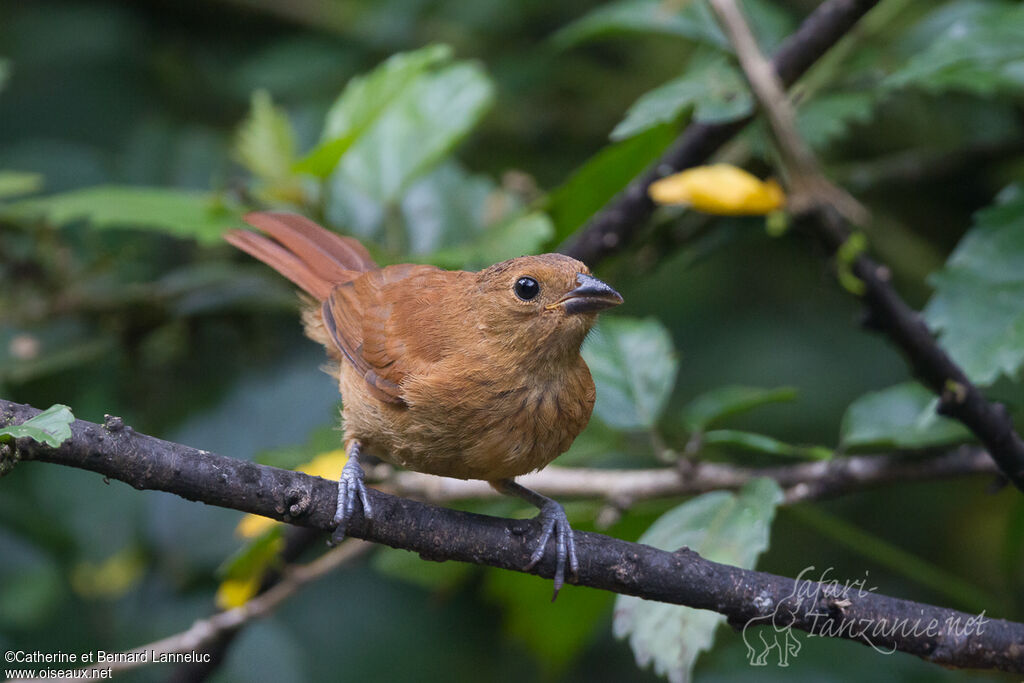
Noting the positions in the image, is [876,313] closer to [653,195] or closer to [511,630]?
[653,195]

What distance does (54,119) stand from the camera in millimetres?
5062

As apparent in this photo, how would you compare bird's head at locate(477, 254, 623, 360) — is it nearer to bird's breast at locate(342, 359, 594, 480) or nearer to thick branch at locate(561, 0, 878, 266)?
bird's breast at locate(342, 359, 594, 480)

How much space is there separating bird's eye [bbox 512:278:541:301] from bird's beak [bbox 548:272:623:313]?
0.10 meters

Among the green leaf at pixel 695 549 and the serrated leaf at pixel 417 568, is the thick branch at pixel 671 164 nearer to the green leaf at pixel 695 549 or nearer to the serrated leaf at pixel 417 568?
the green leaf at pixel 695 549

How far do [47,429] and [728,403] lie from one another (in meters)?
1.99

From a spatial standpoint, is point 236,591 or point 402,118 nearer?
point 236,591

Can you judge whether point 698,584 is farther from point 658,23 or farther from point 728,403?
point 658,23

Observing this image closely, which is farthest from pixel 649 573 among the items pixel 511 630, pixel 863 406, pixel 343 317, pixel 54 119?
pixel 54 119

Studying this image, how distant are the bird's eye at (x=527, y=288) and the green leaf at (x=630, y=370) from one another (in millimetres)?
518

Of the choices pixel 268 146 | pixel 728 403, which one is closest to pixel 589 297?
pixel 728 403

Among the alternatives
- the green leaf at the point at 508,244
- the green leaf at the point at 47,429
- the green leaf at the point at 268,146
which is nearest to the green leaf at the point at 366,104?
the green leaf at the point at 268,146

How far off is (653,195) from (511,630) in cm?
192

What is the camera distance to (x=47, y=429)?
1.71m

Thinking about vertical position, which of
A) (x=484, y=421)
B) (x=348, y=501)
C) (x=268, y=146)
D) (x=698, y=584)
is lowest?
(x=698, y=584)
